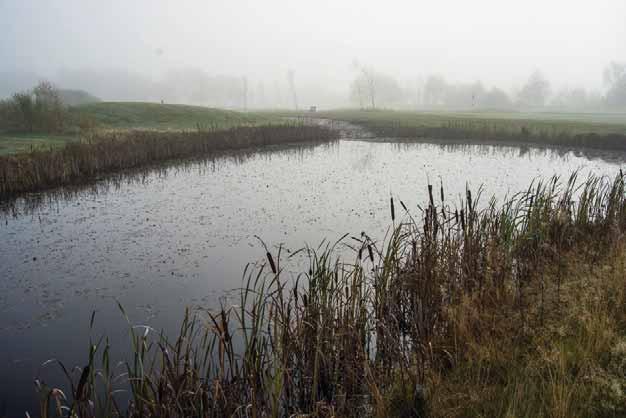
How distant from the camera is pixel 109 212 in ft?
41.0

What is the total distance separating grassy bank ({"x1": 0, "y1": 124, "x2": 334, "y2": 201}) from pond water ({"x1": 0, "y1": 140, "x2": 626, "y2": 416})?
214 centimetres

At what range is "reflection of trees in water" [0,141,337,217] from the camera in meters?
13.2

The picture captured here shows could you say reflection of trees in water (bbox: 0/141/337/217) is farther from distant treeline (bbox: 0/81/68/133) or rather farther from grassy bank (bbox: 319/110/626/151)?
grassy bank (bbox: 319/110/626/151)

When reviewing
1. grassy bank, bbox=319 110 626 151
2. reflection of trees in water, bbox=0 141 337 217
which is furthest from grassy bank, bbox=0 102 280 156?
grassy bank, bbox=319 110 626 151

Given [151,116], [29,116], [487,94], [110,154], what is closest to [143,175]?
[110,154]

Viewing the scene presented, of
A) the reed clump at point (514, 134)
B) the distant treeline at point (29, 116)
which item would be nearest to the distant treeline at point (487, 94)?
the reed clump at point (514, 134)

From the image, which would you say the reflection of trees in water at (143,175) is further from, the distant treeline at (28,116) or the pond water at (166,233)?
the distant treeline at (28,116)

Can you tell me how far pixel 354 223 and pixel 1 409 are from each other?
27.2ft

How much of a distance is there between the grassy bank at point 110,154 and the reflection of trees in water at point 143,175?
0.65 meters

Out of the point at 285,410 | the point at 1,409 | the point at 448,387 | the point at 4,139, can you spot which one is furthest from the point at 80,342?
the point at 4,139

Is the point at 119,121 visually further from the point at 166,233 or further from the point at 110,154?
the point at 166,233

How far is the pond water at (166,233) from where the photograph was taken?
20.5 feet

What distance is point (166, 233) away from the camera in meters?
10.6

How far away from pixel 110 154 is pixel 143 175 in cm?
245
